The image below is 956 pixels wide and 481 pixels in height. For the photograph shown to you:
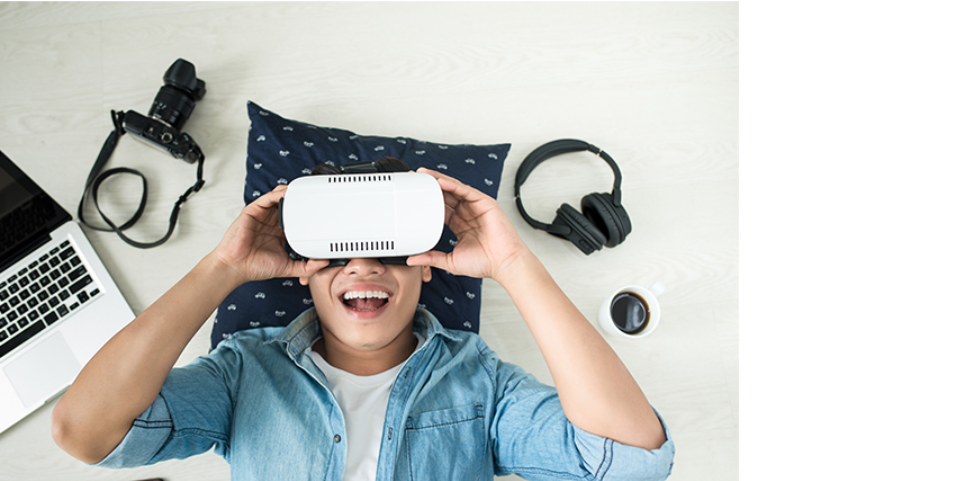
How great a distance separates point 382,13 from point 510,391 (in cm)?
106

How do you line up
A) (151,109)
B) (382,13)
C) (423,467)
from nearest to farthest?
(423,467)
(151,109)
(382,13)

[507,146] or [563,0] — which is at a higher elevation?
[563,0]

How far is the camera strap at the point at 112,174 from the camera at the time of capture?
1.17 m

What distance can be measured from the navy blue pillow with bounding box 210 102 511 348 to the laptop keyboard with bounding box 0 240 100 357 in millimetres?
346

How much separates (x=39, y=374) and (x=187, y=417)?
0.54 m

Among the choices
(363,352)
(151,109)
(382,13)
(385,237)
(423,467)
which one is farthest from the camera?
(382,13)

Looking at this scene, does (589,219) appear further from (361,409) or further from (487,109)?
(361,409)

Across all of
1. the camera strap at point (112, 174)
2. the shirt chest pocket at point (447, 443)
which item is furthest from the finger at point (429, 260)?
the camera strap at point (112, 174)

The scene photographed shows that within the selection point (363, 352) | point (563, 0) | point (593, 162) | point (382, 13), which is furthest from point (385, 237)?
point (563, 0)

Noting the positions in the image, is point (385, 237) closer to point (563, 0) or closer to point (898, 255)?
point (898, 255)

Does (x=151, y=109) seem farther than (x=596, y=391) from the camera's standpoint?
Yes

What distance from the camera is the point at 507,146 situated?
1204 millimetres

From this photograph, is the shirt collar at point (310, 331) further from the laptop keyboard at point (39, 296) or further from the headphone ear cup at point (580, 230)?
the laptop keyboard at point (39, 296)

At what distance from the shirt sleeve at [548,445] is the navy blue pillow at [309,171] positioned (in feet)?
0.62
